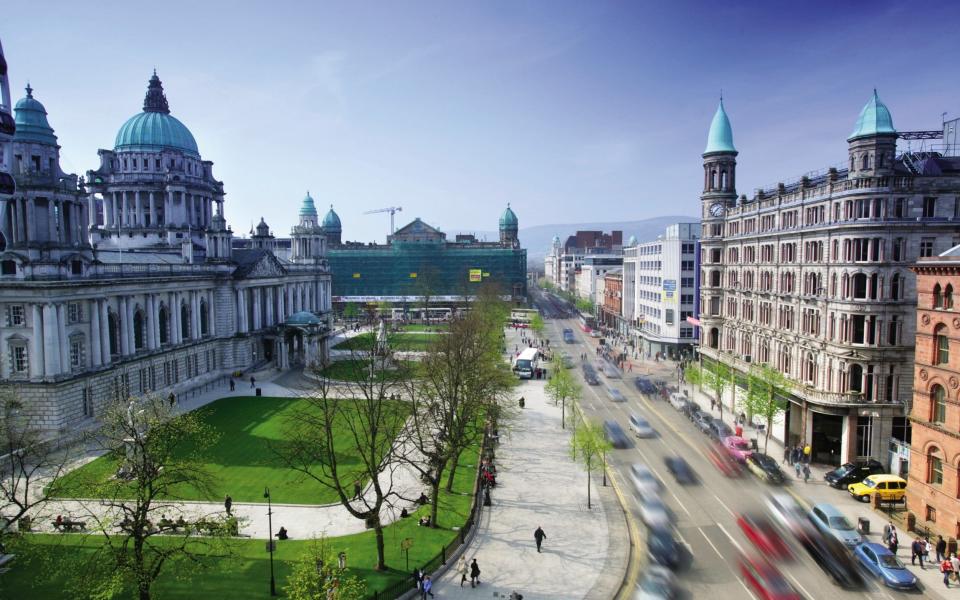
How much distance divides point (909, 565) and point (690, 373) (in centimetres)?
3221

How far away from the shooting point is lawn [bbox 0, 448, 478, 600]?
2600cm

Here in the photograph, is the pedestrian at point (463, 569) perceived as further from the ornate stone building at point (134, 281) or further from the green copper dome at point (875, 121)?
the green copper dome at point (875, 121)

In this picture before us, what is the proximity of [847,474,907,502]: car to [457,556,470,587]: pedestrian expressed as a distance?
25355 mm

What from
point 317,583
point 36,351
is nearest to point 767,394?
point 317,583

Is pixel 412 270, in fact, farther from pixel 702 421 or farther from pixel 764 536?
pixel 764 536

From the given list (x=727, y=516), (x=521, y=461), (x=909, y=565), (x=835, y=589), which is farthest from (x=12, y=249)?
(x=909, y=565)

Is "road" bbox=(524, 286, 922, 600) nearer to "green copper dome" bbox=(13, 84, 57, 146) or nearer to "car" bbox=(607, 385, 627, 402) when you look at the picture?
"car" bbox=(607, 385, 627, 402)

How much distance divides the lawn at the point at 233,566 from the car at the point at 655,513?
10.7 metres

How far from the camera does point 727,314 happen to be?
62.8 meters

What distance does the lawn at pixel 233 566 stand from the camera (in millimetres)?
26000

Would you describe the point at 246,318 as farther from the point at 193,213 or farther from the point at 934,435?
the point at 934,435

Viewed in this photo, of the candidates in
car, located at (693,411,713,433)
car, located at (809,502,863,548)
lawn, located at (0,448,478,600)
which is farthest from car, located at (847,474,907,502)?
lawn, located at (0,448,478,600)

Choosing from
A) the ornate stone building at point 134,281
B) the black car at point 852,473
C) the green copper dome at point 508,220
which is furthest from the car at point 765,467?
the green copper dome at point 508,220

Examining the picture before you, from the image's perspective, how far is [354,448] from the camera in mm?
45406
